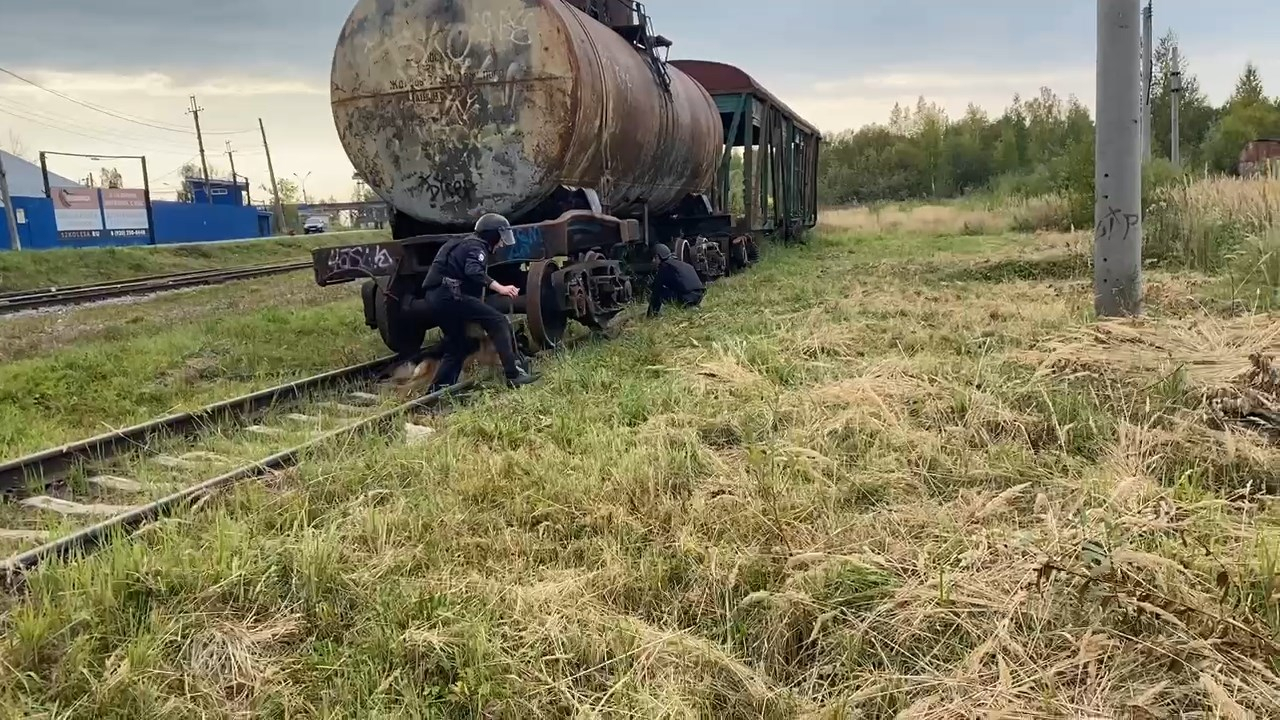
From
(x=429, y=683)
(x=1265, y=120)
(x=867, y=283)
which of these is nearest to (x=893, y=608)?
(x=429, y=683)

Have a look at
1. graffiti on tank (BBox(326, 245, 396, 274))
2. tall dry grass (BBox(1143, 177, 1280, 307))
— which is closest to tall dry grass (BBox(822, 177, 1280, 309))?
tall dry grass (BBox(1143, 177, 1280, 307))

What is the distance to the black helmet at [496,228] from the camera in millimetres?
6605

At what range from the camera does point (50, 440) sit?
5539mm

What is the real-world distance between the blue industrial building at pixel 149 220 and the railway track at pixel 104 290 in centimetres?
1364

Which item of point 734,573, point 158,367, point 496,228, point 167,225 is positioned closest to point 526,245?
point 496,228

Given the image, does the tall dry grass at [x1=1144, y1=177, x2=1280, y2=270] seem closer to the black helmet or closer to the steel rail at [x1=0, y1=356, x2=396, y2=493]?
the black helmet

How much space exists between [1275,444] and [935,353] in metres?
2.39

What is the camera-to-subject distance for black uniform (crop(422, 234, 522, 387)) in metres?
6.42

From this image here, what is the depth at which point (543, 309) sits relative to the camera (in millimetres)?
7336

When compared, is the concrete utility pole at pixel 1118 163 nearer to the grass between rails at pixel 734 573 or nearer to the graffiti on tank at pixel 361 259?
the grass between rails at pixel 734 573

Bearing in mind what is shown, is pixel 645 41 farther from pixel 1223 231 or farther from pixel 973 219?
pixel 973 219

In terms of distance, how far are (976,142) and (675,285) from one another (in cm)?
4958

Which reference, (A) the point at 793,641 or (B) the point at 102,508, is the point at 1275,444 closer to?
(A) the point at 793,641

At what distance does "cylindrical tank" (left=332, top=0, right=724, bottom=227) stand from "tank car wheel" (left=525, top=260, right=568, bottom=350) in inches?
24.4
